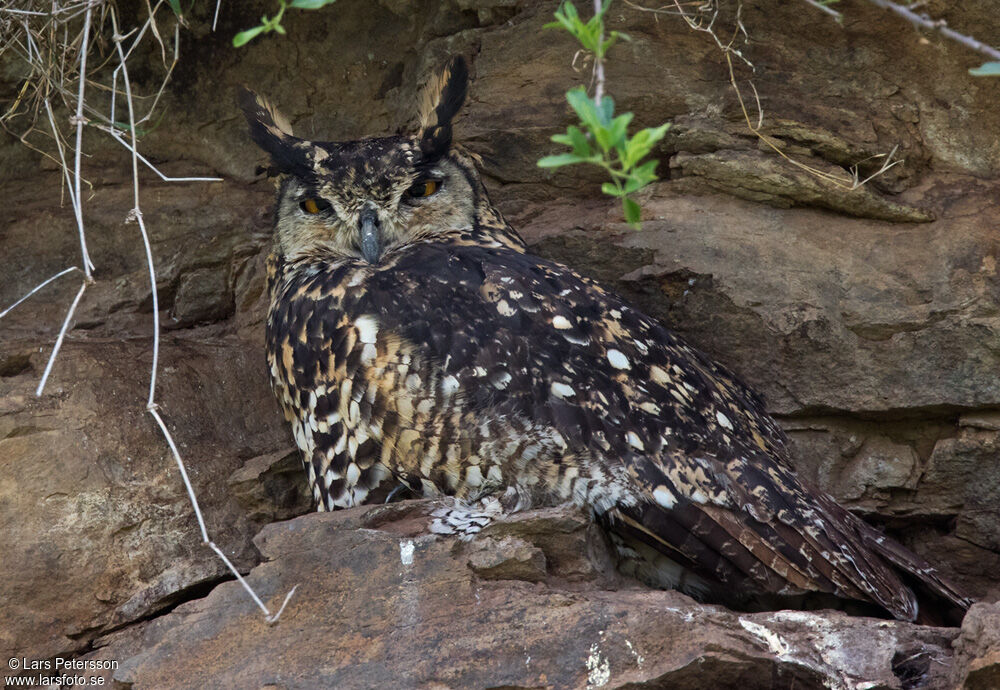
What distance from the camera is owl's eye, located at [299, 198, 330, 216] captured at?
10.4 feet

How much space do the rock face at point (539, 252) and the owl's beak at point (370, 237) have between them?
0.73 meters

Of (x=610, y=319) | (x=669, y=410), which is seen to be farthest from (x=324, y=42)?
(x=669, y=410)

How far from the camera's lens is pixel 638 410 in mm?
2766

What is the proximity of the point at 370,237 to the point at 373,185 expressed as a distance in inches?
6.0

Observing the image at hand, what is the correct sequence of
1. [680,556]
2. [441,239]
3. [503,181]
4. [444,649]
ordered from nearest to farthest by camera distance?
1. [444,649]
2. [680,556]
3. [441,239]
4. [503,181]

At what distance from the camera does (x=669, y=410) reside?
2.80 m

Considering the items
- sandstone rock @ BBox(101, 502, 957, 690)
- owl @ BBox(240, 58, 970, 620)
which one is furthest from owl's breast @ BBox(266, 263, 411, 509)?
sandstone rock @ BBox(101, 502, 957, 690)

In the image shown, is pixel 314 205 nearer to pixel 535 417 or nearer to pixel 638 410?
pixel 535 417

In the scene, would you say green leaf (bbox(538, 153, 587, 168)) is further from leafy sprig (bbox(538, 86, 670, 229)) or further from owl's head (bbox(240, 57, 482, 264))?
owl's head (bbox(240, 57, 482, 264))

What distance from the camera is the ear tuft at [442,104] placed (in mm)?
3180

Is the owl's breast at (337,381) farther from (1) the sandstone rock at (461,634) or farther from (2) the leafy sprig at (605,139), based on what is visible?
(2) the leafy sprig at (605,139)

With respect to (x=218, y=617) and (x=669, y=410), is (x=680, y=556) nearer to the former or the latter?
(x=669, y=410)

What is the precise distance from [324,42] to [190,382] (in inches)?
51.7

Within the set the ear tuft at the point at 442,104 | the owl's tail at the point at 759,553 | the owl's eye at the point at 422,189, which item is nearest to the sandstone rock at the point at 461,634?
the owl's tail at the point at 759,553
